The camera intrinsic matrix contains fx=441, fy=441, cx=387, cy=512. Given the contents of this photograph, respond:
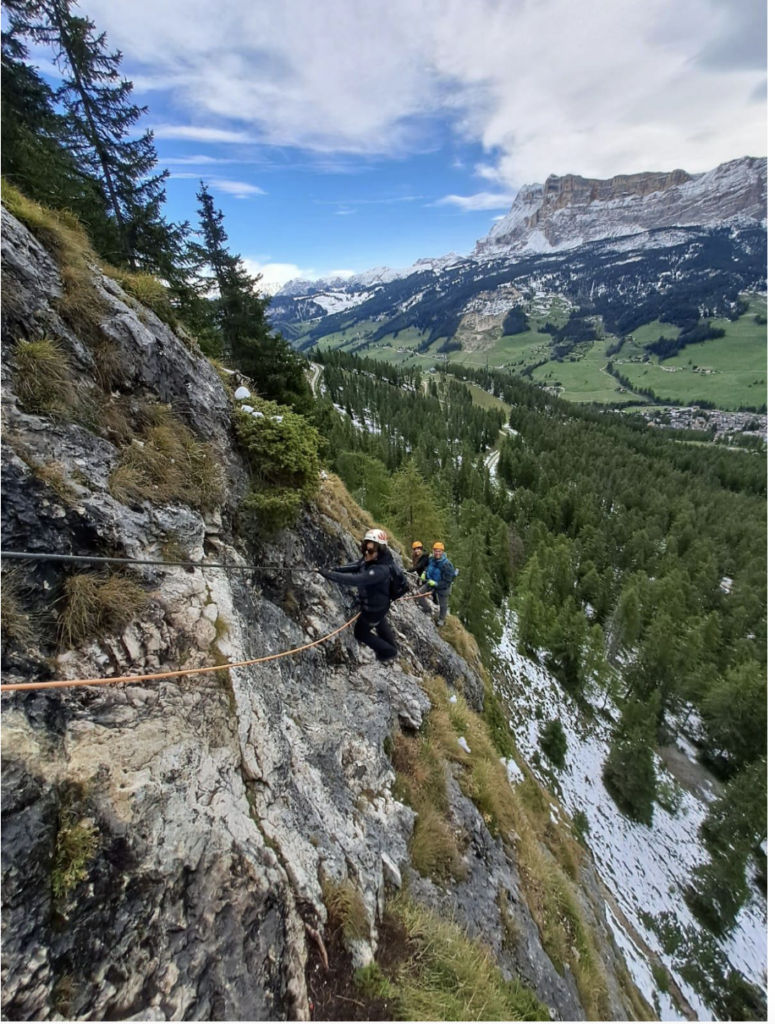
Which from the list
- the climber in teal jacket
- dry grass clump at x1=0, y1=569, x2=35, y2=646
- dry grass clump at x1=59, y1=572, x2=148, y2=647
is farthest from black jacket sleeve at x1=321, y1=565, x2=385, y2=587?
the climber in teal jacket

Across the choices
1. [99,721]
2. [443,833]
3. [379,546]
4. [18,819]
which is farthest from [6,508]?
[443,833]

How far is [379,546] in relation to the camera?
8109 millimetres

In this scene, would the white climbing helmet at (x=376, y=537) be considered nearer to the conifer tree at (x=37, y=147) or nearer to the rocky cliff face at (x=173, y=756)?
the rocky cliff face at (x=173, y=756)

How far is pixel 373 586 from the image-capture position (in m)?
8.81

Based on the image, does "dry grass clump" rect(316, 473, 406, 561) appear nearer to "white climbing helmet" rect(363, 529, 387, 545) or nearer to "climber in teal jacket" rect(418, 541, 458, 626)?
"climber in teal jacket" rect(418, 541, 458, 626)

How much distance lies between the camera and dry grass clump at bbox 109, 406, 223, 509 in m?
6.73

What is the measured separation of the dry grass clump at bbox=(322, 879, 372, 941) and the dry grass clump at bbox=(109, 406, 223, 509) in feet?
18.8

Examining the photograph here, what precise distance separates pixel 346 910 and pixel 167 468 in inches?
265

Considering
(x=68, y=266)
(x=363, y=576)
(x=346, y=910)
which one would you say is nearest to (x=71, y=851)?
(x=346, y=910)

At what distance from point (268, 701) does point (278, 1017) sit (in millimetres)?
3168

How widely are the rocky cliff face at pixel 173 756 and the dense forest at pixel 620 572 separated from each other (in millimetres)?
19128

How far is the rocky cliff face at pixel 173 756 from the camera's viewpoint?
12.1ft

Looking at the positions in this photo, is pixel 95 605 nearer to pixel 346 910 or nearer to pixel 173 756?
pixel 173 756

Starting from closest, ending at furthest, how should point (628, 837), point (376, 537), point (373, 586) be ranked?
point (376, 537), point (373, 586), point (628, 837)
